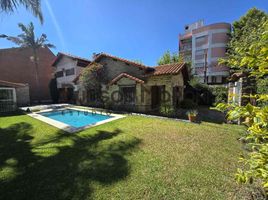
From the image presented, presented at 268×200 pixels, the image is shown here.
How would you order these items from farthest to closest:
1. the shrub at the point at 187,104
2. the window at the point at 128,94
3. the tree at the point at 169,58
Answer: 1. the tree at the point at 169,58
2. the shrub at the point at 187,104
3. the window at the point at 128,94

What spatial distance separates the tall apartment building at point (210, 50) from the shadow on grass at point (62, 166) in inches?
1355

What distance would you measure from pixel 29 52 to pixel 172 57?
29.0 m

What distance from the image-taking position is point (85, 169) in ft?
15.4

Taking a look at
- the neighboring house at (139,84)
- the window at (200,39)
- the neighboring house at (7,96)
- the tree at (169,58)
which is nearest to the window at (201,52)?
the window at (200,39)

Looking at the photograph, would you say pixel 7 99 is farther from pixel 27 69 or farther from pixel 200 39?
pixel 200 39

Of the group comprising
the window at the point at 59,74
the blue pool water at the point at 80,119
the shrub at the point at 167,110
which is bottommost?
the blue pool water at the point at 80,119

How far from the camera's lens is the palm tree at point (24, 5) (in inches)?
380

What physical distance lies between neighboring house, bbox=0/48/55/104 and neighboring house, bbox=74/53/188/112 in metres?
17.0

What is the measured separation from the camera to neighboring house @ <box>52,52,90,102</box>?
23859 mm

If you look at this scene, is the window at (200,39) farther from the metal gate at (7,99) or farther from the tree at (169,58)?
the metal gate at (7,99)

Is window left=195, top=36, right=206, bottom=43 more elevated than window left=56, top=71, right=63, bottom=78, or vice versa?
window left=195, top=36, right=206, bottom=43

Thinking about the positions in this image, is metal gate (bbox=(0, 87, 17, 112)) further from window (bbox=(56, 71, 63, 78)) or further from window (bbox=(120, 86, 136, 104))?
window (bbox=(120, 86, 136, 104))

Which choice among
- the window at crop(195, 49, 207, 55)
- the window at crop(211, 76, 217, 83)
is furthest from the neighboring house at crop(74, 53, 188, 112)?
the window at crop(195, 49, 207, 55)

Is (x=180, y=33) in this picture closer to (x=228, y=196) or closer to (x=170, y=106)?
(x=170, y=106)
